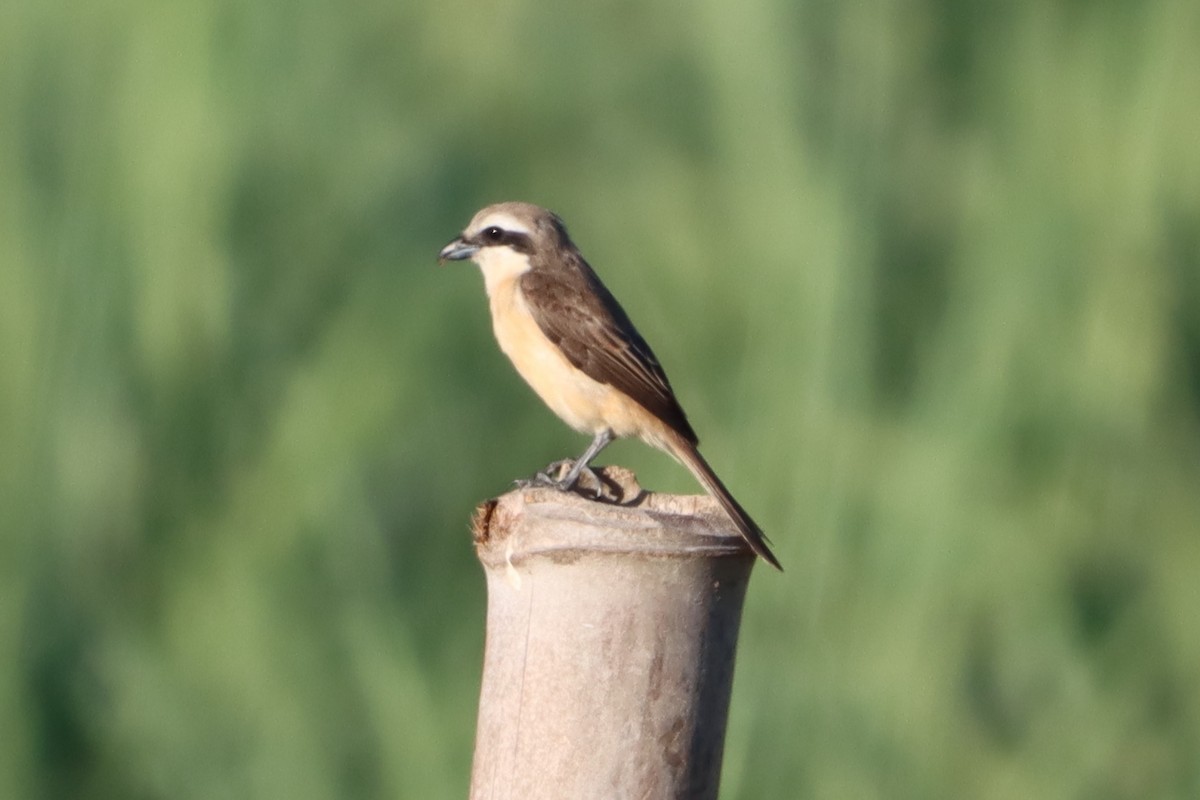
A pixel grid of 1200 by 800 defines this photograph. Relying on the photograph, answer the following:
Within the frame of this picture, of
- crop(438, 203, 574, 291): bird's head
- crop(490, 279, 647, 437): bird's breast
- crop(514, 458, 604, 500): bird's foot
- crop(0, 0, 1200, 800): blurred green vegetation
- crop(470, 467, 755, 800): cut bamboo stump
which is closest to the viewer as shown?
crop(470, 467, 755, 800): cut bamboo stump

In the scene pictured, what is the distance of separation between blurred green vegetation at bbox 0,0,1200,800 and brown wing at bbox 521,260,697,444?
0.67 m

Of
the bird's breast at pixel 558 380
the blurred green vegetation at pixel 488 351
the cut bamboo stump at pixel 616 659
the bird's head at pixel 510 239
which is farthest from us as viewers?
the blurred green vegetation at pixel 488 351

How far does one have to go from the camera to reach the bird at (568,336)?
4273 millimetres

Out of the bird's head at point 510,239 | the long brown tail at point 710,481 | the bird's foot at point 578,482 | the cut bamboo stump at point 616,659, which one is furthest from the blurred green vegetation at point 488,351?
the cut bamboo stump at point 616,659

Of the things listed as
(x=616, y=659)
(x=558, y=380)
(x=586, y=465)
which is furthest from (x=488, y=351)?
(x=616, y=659)

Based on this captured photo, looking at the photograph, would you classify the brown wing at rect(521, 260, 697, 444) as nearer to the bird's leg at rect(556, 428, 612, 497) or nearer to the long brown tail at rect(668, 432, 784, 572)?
the long brown tail at rect(668, 432, 784, 572)

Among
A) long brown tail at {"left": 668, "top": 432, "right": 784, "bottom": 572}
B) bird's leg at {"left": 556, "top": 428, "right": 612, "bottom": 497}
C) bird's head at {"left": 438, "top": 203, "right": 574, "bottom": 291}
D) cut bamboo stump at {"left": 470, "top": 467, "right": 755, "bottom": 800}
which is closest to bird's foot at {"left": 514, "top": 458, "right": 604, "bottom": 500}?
bird's leg at {"left": 556, "top": 428, "right": 612, "bottom": 497}

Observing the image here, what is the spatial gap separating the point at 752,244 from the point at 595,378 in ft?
3.39

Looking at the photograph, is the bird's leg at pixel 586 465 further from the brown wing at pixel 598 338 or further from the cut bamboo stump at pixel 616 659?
the cut bamboo stump at pixel 616 659

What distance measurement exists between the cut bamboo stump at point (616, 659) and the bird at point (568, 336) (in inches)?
63.0

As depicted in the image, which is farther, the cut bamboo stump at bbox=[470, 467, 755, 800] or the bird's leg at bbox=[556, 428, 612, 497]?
the bird's leg at bbox=[556, 428, 612, 497]

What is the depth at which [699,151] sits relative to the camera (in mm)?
5363

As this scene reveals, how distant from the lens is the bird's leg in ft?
11.3

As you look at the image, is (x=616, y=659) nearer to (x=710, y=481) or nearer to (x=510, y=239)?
(x=710, y=481)
